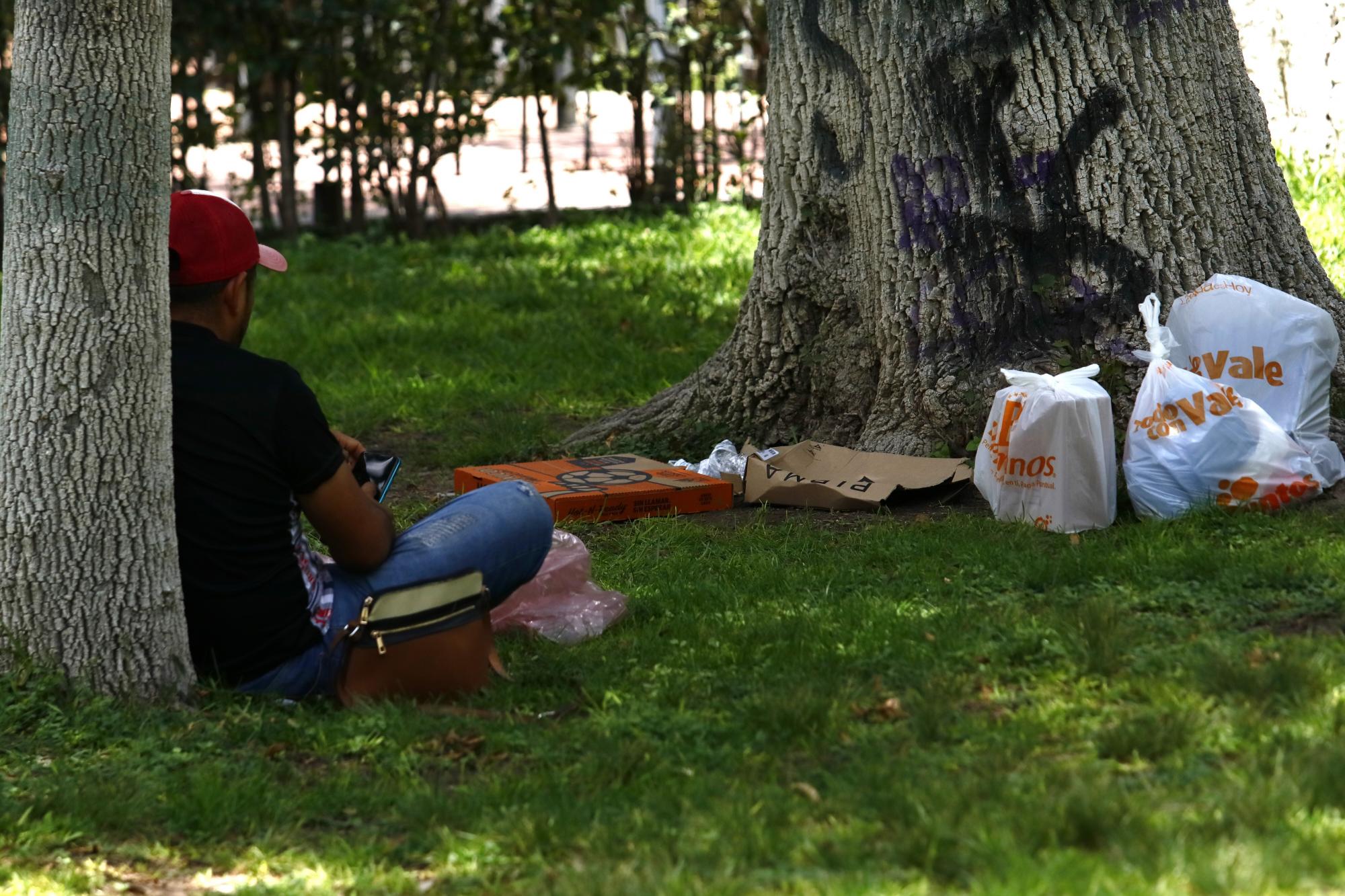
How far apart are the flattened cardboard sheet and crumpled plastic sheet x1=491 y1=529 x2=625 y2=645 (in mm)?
1203

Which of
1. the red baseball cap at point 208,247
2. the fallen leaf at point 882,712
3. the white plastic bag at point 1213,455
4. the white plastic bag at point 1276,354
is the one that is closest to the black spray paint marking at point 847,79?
the white plastic bag at point 1276,354

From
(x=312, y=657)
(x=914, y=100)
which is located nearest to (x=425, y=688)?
(x=312, y=657)

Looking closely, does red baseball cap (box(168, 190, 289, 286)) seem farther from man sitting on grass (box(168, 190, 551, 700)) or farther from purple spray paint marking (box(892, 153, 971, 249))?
purple spray paint marking (box(892, 153, 971, 249))

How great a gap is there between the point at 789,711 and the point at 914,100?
2792 mm

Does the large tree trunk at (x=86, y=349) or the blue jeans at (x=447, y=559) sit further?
the blue jeans at (x=447, y=559)

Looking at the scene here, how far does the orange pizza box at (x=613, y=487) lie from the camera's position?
17.1 ft

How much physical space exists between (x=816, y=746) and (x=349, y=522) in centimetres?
113

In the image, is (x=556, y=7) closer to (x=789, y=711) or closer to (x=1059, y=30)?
(x=1059, y=30)

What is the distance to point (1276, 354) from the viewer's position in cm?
481

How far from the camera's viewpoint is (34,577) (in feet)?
11.0

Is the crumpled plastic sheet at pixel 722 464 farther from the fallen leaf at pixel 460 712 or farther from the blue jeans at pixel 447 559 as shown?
the fallen leaf at pixel 460 712

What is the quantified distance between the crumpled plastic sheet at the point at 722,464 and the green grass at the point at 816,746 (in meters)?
0.75

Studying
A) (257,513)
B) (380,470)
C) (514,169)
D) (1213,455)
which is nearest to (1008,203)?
(1213,455)

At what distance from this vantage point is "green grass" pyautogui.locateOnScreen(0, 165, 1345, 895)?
8.36 feet
